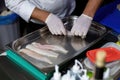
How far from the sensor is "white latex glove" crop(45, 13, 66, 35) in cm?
105

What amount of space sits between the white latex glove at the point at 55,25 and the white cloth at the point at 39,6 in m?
0.12

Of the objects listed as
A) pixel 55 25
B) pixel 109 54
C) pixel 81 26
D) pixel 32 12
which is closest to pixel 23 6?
pixel 32 12

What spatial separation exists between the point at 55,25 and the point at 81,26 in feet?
0.45

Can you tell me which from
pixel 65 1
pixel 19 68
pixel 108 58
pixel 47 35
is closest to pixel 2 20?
pixel 65 1

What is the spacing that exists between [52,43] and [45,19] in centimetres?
18

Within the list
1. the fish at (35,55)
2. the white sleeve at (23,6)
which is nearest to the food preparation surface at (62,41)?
the fish at (35,55)

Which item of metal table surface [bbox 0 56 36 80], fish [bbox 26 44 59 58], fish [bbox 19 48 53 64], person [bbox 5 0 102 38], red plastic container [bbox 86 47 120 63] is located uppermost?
person [bbox 5 0 102 38]

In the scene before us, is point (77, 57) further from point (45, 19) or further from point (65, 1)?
point (65, 1)

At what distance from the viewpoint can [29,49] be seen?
94cm

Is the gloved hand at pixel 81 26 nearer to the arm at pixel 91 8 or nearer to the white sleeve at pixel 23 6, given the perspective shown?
the arm at pixel 91 8

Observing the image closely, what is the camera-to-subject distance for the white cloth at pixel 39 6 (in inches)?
45.1

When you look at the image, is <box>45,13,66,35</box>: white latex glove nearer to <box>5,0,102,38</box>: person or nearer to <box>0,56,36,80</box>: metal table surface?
<box>5,0,102,38</box>: person

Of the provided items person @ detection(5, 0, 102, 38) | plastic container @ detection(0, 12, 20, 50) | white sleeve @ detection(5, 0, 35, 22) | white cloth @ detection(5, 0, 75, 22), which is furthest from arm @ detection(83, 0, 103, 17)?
plastic container @ detection(0, 12, 20, 50)

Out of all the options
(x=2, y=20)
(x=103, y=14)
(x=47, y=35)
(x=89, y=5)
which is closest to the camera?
(x=47, y=35)
